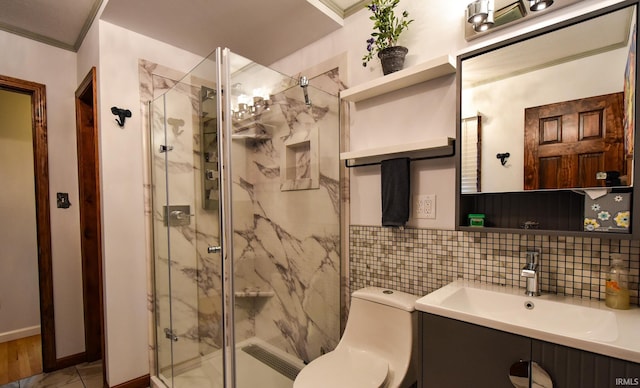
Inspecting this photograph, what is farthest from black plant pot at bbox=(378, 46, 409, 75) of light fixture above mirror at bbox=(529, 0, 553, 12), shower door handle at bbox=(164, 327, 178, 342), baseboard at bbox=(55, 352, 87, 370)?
baseboard at bbox=(55, 352, 87, 370)

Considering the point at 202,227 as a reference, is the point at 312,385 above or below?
below

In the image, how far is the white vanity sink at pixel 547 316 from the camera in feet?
2.67

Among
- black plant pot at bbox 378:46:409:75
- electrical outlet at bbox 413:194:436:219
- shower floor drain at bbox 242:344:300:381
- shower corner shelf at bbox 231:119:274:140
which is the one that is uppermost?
black plant pot at bbox 378:46:409:75

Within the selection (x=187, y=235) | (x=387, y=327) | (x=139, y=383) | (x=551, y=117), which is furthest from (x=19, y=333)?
(x=551, y=117)

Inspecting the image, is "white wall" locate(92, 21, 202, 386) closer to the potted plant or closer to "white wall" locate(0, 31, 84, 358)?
"white wall" locate(0, 31, 84, 358)

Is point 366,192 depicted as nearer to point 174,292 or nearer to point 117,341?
point 174,292

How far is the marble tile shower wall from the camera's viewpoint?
3.66ft

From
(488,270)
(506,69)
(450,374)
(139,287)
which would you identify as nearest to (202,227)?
(139,287)

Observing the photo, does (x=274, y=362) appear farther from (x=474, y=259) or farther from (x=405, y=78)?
(x=405, y=78)

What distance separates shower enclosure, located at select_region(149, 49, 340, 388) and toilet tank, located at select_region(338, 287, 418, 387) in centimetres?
33

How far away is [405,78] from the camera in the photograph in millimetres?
1500

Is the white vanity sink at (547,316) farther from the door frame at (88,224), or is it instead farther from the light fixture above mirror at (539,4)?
the door frame at (88,224)

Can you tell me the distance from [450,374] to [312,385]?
1.83 ft

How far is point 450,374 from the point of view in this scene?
41.3 inches
